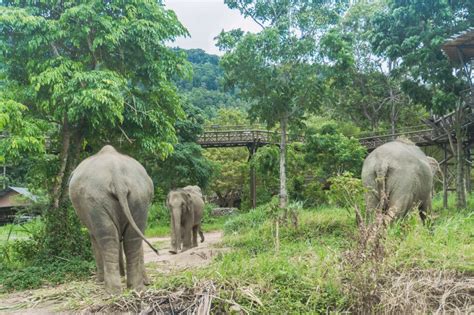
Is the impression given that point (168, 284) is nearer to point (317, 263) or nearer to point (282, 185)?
point (317, 263)

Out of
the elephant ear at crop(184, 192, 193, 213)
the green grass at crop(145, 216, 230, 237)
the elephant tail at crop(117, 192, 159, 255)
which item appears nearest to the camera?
the elephant tail at crop(117, 192, 159, 255)

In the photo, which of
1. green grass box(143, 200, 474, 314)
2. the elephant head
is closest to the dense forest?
green grass box(143, 200, 474, 314)

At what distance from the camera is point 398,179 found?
677cm

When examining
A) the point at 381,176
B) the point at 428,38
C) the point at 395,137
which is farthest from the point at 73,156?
the point at 395,137

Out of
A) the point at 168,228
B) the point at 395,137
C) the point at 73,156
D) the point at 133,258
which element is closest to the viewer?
the point at 133,258

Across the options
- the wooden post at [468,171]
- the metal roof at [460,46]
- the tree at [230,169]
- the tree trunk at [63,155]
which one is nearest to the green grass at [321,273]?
the tree trunk at [63,155]

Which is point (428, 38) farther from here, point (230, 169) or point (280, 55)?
point (230, 169)

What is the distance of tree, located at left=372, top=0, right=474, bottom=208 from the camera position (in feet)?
46.1

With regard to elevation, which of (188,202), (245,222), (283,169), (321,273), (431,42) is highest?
(431,42)

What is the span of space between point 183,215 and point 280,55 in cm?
544

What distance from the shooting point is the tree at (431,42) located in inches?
553

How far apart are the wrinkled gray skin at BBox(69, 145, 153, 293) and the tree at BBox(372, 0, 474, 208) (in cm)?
1085

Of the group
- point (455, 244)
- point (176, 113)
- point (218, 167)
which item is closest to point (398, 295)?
point (455, 244)

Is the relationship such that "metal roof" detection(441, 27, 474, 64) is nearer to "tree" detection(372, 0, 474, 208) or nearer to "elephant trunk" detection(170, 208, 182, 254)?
"tree" detection(372, 0, 474, 208)
